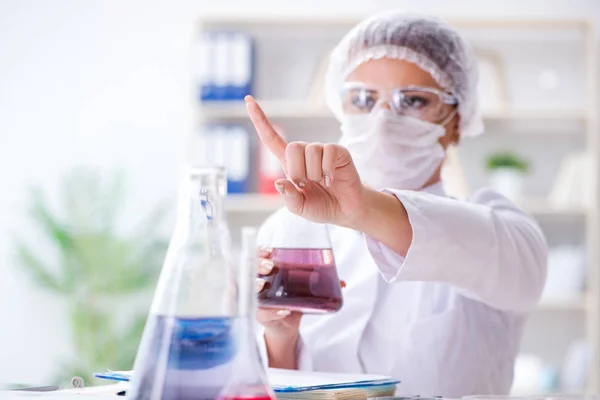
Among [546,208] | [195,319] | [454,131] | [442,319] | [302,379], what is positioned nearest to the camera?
[195,319]

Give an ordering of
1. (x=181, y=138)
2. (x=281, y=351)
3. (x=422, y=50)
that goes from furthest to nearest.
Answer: (x=181, y=138), (x=422, y=50), (x=281, y=351)

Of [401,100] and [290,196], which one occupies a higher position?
[401,100]

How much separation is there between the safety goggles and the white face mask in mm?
21

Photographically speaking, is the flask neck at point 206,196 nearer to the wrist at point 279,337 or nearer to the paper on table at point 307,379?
the paper on table at point 307,379

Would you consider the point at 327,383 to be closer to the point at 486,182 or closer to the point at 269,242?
the point at 269,242

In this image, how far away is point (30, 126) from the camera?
449 centimetres

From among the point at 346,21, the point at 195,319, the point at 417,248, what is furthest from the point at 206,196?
the point at 346,21

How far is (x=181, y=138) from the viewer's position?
4.43 metres

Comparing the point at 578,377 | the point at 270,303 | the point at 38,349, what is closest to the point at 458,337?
the point at 270,303

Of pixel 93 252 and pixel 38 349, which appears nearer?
pixel 93 252

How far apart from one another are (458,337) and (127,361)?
277cm

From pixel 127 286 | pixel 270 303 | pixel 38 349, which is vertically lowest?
A: pixel 38 349

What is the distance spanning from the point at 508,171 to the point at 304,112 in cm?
97

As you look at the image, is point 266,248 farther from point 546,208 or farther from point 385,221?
point 546,208
